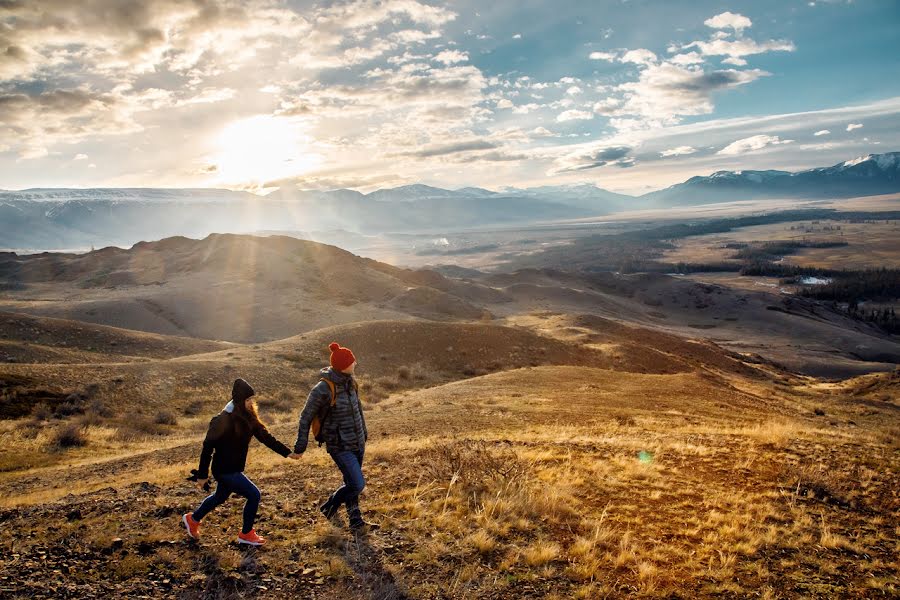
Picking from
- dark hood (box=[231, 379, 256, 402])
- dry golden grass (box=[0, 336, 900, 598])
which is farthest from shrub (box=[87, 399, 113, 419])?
dark hood (box=[231, 379, 256, 402])

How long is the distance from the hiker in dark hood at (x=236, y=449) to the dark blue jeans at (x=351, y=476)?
75 cm

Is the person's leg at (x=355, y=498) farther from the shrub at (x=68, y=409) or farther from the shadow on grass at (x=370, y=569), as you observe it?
the shrub at (x=68, y=409)

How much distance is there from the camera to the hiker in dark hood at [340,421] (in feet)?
22.4

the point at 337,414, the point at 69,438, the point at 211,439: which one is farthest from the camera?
the point at 69,438

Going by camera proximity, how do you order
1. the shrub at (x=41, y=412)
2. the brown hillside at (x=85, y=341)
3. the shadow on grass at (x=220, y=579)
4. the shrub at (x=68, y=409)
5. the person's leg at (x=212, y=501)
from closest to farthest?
the shadow on grass at (x=220, y=579), the person's leg at (x=212, y=501), the shrub at (x=41, y=412), the shrub at (x=68, y=409), the brown hillside at (x=85, y=341)

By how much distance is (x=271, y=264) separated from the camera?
243 feet

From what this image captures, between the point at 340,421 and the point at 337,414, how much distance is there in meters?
0.11

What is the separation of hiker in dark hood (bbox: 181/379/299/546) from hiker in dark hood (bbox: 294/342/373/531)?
1.71ft

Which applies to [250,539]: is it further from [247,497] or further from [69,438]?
[69,438]

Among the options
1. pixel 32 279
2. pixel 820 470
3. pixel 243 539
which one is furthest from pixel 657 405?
pixel 32 279

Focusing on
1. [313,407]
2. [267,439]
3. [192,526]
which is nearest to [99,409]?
[192,526]

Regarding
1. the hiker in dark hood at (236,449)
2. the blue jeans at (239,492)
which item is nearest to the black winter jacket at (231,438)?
the hiker in dark hood at (236,449)

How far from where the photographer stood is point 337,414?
6.93 meters

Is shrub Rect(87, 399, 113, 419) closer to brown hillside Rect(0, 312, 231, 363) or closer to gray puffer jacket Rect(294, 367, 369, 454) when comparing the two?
brown hillside Rect(0, 312, 231, 363)
